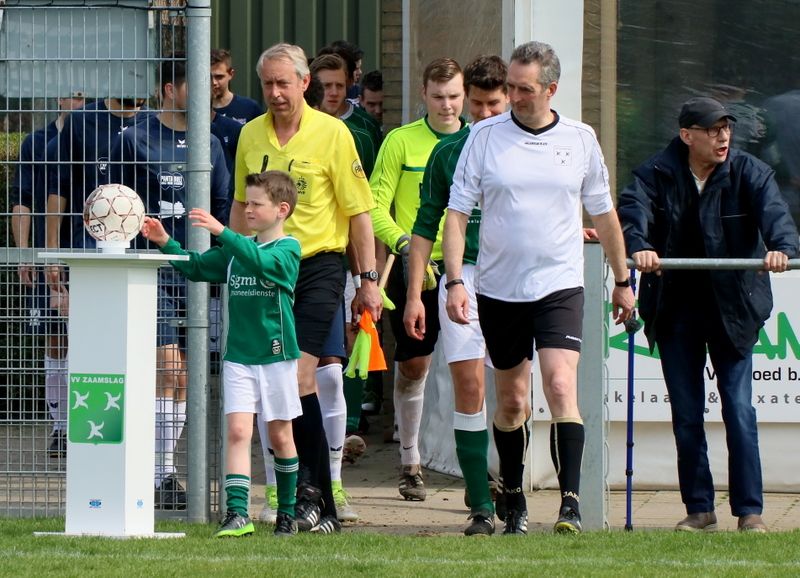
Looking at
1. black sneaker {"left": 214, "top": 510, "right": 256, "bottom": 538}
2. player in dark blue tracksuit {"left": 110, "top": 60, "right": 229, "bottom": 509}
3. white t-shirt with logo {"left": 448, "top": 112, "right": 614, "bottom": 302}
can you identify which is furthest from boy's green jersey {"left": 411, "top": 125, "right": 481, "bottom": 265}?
black sneaker {"left": 214, "top": 510, "right": 256, "bottom": 538}

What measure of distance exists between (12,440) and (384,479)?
2468 millimetres

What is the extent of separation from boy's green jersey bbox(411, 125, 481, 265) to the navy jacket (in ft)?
2.45

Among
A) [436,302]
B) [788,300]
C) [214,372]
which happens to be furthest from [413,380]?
[788,300]

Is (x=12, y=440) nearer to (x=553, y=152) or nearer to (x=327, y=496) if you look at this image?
(x=327, y=496)

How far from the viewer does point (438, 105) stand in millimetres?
8500

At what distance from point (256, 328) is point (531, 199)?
1.27 metres

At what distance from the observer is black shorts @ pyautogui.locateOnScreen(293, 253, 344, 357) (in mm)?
7426

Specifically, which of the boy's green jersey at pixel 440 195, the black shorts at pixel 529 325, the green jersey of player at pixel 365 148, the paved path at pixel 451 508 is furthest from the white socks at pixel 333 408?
the green jersey of player at pixel 365 148

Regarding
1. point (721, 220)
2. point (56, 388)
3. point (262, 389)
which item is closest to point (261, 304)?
point (262, 389)

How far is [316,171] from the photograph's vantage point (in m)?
7.48

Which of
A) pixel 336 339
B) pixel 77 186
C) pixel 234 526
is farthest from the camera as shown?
pixel 77 186

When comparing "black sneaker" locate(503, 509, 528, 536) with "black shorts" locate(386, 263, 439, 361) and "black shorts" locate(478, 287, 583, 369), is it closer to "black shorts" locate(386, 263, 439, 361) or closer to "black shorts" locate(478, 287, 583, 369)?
"black shorts" locate(478, 287, 583, 369)

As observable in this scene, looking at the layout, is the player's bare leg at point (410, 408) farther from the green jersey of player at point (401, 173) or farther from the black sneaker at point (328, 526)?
the black sneaker at point (328, 526)

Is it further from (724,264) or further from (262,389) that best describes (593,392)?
(262,389)
